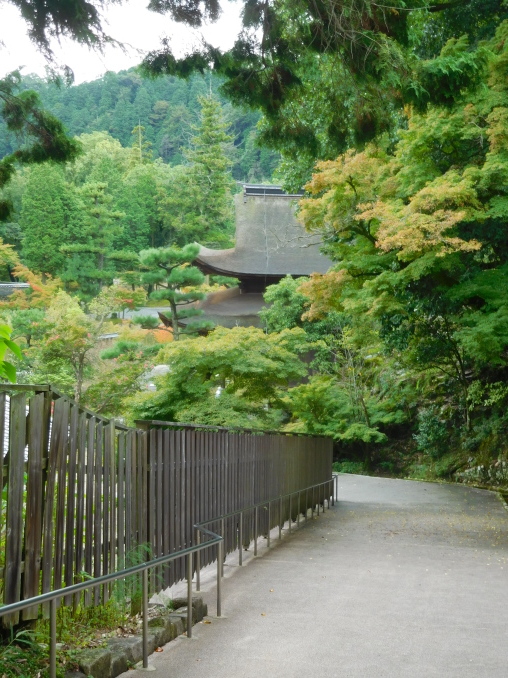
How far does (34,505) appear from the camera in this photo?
4.06m

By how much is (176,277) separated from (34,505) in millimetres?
26157

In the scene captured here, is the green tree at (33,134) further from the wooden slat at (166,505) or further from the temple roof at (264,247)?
the temple roof at (264,247)

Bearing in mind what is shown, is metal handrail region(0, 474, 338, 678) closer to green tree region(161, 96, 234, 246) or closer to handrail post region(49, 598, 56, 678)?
handrail post region(49, 598, 56, 678)

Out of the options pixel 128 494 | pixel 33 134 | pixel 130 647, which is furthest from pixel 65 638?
pixel 33 134

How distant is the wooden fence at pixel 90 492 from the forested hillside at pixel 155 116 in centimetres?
6149

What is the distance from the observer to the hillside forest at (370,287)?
7.57 meters

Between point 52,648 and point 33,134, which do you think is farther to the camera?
point 33,134

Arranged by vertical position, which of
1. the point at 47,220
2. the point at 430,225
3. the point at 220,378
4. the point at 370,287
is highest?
the point at 47,220

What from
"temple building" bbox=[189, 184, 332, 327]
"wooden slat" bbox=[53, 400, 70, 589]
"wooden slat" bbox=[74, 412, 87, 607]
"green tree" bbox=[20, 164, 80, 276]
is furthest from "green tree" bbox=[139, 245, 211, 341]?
"wooden slat" bbox=[53, 400, 70, 589]

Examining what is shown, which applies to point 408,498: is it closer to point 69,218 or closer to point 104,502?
point 104,502

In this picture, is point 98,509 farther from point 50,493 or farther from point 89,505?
point 50,493

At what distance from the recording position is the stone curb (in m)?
3.83

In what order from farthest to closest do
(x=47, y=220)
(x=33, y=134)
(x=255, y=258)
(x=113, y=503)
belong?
(x=47, y=220) → (x=255, y=258) → (x=33, y=134) → (x=113, y=503)

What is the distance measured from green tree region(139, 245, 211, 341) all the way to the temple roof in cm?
361
